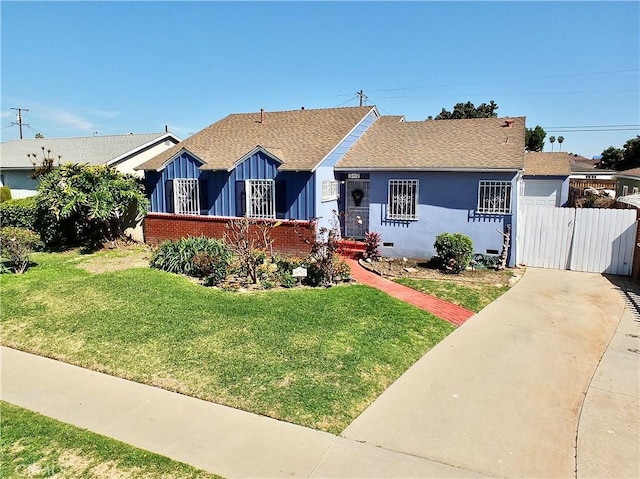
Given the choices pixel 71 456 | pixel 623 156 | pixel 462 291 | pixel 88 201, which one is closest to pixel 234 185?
pixel 88 201

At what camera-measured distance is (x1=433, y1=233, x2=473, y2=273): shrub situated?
1276 centimetres

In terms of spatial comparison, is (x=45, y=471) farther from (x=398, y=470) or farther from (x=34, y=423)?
(x=398, y=470)

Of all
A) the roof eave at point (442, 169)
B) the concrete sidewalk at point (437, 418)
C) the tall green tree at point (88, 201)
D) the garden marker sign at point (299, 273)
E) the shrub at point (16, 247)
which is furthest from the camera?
the tall green tree at point (88, 201)

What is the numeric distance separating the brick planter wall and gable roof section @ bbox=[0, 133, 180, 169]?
16.5ft

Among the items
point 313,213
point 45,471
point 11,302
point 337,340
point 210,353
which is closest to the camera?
point 45,471

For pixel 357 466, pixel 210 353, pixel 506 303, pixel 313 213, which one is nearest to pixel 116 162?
pixel 313 213

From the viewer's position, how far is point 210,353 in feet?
23.4

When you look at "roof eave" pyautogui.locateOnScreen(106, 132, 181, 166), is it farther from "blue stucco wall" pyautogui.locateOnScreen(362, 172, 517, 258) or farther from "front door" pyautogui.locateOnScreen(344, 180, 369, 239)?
"blue stucco wall" pyautogui.locateOnScreen(362, 172, 517, 258)

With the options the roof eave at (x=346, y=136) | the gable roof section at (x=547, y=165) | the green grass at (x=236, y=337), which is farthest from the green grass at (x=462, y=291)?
the gable roof section at (x=547, y=165)

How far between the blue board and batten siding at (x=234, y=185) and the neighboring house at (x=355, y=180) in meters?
0.04

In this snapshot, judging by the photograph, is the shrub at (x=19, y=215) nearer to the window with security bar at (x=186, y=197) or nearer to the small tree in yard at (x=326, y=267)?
the window with security bar at (x=186, y=197)

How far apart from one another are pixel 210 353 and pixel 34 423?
2539 mm

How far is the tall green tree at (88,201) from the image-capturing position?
593 inches

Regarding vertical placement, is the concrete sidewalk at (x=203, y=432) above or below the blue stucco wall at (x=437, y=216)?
below
